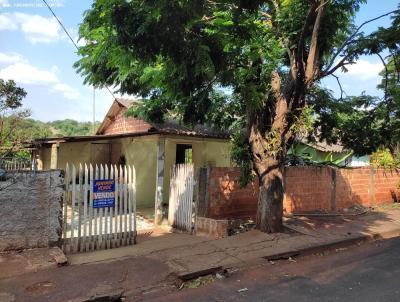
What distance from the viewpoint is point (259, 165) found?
8.41 meters

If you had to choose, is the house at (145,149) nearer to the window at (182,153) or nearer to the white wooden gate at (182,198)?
the window at (182,153)

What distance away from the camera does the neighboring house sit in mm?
12328

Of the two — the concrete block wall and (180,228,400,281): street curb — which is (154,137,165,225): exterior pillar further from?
(180,228,400,281): street curb

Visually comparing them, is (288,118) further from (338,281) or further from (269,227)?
(338,281)

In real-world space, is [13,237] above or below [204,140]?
below

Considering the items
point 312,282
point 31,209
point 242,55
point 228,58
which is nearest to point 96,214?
point 31,209

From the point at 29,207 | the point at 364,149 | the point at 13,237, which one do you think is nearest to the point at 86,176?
the point at 29,207

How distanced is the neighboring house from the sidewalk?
3.65 meters

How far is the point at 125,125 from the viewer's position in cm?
1622

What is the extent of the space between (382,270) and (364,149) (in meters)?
5.82

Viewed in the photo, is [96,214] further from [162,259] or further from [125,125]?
[125,125]

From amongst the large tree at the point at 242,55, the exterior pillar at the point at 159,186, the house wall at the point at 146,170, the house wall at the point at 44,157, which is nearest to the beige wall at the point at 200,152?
the house wall at the point at 146,170

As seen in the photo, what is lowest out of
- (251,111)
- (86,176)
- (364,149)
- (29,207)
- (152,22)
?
(29,207)

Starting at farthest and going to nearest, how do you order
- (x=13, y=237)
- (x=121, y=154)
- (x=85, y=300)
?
1. (x=121, y=154)
2. (x=13, y=237)
3. (x=85, y=300)
